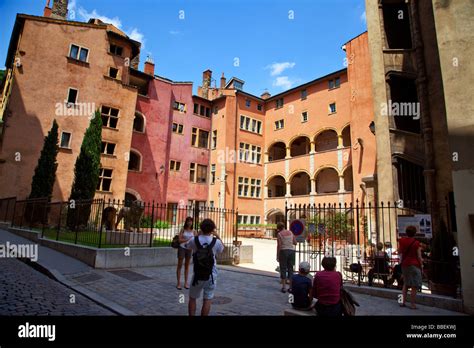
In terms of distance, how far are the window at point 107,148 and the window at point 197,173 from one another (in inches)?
369

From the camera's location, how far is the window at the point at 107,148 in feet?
87.0

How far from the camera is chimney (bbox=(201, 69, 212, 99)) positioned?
40.0 meters

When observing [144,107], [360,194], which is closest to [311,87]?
[360,194]

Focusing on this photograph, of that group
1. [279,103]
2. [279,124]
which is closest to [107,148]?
[279,124]

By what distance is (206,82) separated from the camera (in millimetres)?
40688

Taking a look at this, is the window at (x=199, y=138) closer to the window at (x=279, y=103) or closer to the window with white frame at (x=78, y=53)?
the window at (x=279, y=103)

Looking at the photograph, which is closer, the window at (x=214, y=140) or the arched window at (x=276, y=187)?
the window at (x=214, y=140)

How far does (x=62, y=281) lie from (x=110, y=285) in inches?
55.5

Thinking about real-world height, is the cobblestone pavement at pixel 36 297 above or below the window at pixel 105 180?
below

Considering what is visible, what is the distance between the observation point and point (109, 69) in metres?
27.6

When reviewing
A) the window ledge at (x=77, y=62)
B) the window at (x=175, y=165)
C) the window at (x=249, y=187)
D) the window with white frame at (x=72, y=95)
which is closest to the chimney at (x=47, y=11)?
the window ledge at (x=77, y=62)

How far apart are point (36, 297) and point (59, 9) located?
32.9 metres
